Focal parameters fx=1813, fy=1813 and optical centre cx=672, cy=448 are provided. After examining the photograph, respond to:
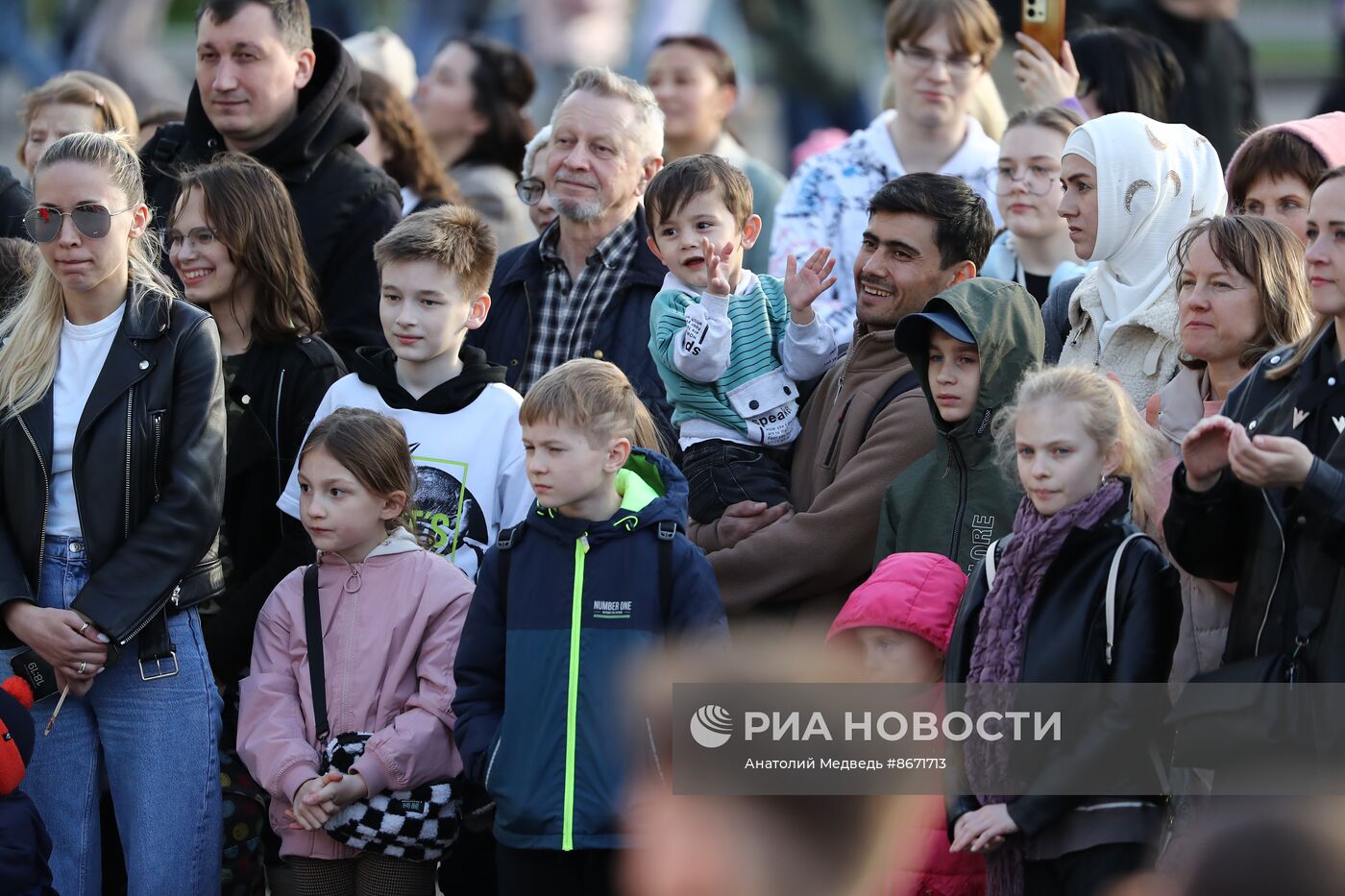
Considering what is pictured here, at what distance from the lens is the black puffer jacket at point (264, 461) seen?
189 inches

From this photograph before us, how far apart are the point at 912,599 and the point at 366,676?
1.34 meters

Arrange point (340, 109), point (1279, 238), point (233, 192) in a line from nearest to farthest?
1. point (1279, 238)
2. point (233, 192)
3. point (340, 109)

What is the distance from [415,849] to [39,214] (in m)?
1.81

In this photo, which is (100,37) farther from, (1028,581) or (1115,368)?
(1028,581)

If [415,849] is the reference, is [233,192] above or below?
above

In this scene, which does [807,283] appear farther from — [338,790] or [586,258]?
[338,790]

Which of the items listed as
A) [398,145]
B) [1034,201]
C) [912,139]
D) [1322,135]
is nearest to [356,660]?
[1034,201]

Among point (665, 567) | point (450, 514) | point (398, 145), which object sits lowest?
point (665, 567)

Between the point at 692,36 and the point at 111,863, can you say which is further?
the point at 692,36

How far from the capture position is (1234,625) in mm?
3758

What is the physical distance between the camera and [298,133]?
578cm

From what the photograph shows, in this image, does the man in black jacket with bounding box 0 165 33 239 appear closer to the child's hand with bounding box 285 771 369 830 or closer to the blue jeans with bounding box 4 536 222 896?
the blue jeans with bounding box 4 536 222 896

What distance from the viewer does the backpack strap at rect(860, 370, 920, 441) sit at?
4609 mm

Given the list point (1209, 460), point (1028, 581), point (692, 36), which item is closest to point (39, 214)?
point (1028, 581)
